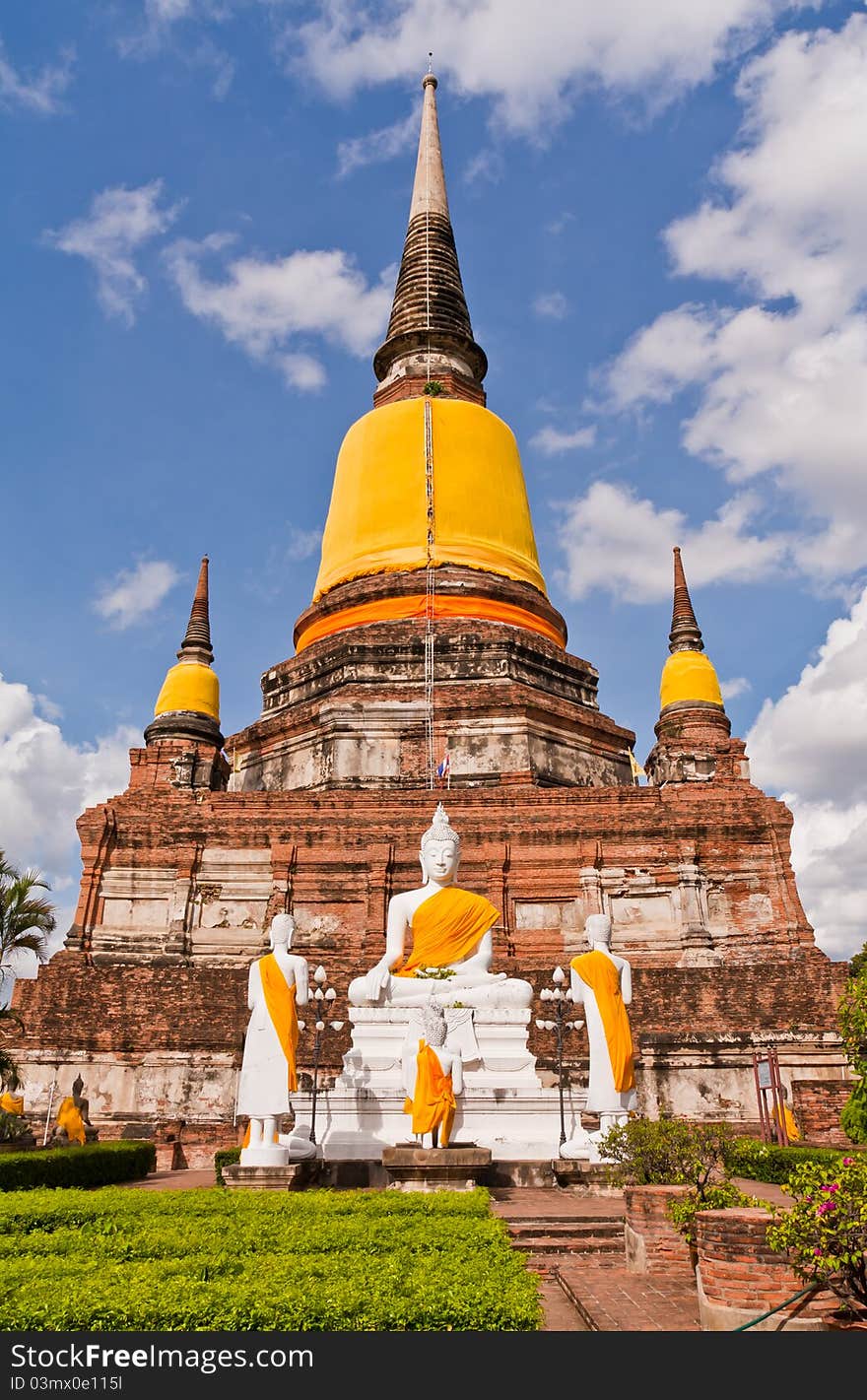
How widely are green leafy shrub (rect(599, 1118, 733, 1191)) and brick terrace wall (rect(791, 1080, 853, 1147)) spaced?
6.75 meters

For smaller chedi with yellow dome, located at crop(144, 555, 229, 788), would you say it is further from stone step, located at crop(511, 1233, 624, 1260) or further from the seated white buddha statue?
stone step, located at crop(511, 1233, 624, 1260)

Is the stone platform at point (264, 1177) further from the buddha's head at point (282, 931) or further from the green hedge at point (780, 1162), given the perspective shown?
the green hedge at point (780, 1162)

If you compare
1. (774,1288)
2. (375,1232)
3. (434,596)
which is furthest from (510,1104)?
(434,596)

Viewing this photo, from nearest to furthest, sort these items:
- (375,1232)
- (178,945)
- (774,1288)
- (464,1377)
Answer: (464,1377) → (774,1288) → (375,1232) → (178,945)

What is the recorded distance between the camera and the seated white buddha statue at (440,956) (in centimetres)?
1363

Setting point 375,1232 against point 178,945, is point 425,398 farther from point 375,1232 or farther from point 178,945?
point 375,1232

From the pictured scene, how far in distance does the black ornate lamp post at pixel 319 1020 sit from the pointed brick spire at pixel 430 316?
70.7 ft

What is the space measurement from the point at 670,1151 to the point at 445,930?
20.6 ft

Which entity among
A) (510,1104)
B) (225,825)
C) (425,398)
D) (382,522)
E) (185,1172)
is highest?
(425,398)

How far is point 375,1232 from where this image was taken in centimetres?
641

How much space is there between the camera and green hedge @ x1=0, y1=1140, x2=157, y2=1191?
10.5 meters

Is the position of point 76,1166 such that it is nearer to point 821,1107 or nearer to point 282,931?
point 282,931

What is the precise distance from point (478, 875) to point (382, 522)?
12205 mm

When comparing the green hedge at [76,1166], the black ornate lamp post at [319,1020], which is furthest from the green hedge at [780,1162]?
the green hedge at [76,1166]
